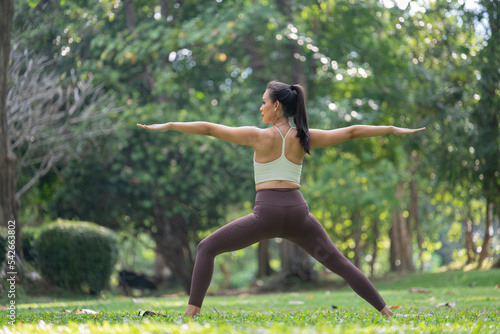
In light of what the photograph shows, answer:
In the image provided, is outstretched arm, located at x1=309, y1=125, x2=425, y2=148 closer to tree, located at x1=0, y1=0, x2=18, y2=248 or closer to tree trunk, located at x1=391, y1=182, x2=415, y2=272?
tree, located at x1=0, y1=0, x2=18, y2=248

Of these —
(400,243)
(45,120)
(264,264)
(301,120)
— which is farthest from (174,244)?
(301,120)

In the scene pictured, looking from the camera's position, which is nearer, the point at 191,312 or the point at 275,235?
the point at 191,312

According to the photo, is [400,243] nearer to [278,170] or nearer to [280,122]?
[280,122]

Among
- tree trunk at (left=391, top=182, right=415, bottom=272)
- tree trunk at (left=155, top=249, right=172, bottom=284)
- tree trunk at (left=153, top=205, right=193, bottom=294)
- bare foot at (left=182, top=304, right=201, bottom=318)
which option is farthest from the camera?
tree trunk at (left=155, top=249, right=172, bottom=284)

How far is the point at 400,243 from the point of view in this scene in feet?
71.0

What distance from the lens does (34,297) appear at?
483 inches

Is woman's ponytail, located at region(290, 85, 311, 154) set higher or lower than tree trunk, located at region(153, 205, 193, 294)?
higher

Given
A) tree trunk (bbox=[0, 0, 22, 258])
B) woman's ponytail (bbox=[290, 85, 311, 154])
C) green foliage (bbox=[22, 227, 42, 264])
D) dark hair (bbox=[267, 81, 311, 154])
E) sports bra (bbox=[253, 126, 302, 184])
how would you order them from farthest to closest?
green foliage (bbox=[22, 227, 42, 264]), tree trunk (bbox=[0, 0, 22, 258]), dark hair (bbox=[267, 81, 311, 154]), woman's ponytail (bbox=[290, 85, 311, 154]), sports bra (bbox=[253, 126, 302, 184])

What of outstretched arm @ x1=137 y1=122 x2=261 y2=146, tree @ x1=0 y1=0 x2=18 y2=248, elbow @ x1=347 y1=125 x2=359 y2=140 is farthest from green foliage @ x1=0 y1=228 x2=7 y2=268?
elbow @ x1=347 y1=125 x2=359 y2=140

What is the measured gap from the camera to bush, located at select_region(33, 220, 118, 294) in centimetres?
1367

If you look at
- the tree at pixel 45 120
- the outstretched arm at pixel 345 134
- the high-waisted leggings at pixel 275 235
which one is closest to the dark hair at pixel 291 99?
the outstretched arm at pixel 345 134

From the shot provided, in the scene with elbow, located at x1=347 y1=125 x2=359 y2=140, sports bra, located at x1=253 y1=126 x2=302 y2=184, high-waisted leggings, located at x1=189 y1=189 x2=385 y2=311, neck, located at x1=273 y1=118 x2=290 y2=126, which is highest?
neck, located at x1=273 y1=118 x2=290 y2=126

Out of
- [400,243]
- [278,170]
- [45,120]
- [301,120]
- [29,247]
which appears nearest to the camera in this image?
[278,170]

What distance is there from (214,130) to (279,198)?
83 cm
